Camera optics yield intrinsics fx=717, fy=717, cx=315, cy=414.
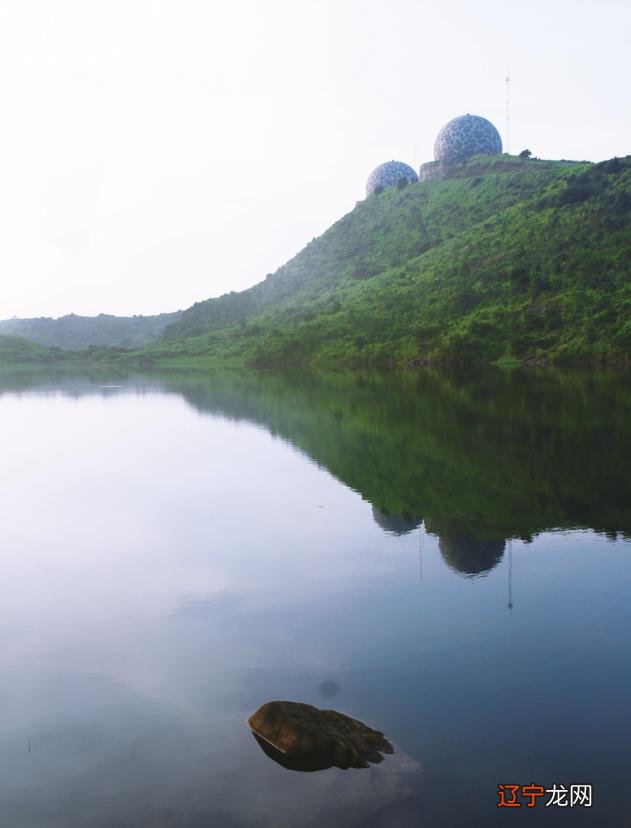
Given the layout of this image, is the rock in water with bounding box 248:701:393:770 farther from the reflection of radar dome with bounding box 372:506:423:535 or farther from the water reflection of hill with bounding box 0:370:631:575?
the reflection of radar dome with bounding box 372:506:423:535

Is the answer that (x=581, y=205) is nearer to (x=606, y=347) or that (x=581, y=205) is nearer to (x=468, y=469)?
(x=606, y=347)

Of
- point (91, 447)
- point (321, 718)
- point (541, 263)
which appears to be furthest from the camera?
point (541, 263)

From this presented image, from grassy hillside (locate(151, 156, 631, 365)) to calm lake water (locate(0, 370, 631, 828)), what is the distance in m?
67.7

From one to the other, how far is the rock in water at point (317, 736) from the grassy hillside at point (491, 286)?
86207 mm

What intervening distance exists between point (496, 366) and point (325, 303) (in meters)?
82.2

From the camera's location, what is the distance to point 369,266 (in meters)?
190

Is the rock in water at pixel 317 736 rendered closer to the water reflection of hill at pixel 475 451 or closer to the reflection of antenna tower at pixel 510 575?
the reflection of antenna tower at pixel 510 575

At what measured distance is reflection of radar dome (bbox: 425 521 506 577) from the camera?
717 inches

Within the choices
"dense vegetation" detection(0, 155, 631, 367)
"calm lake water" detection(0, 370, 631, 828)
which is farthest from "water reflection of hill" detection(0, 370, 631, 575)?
"dense vegetation" detection(0, 155, 631, 367)

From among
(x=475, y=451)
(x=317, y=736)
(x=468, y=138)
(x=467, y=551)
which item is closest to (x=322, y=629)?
(x=317, y=736)

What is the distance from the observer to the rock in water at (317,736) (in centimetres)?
982

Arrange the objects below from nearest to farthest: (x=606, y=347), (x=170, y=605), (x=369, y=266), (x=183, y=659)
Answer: (x=183, y=659)
(x=170, y=605)
(x=606, y=347)
(x=369, y=266)

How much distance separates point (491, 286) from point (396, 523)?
4036 inches

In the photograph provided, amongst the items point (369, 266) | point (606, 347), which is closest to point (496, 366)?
point (606, 347)
